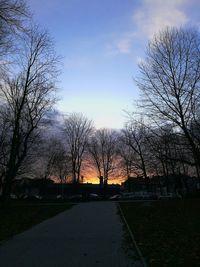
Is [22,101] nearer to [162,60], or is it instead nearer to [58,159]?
[162,60]

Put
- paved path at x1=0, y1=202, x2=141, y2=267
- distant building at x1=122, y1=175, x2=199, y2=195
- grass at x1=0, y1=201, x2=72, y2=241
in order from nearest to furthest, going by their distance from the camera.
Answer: paved path at x1=0, y1=202, x2=141, y2=267 → grass at x1=0, y1=201, x2=72, y2=241 → distant building at x1=122, y1=175, x2=199, y2=195

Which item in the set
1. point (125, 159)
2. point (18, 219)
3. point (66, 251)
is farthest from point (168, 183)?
point (66, 251)

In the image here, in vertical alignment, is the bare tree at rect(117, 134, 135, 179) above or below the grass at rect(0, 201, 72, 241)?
above

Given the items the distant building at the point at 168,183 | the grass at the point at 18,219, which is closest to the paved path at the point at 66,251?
the grass at the point at 18,219

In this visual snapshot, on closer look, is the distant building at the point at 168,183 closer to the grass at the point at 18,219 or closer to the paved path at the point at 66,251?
the grass at the point at 18,219

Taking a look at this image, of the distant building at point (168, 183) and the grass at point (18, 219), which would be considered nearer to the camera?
the grass at point (18, 219)

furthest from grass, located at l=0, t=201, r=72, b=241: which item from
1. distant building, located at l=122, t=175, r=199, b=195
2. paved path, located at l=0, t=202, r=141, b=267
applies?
distant building, located at l=122, t=175, r=199, b=195

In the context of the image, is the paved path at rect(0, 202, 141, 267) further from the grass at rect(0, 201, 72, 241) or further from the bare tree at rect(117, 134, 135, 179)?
the bare tree at rect(117, 134, 135, 179)

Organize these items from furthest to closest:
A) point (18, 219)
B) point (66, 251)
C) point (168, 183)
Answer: point (168, 183)
point (18, 219)
point (66, 251)

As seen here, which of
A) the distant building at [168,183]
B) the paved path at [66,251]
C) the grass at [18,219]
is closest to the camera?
the paved path at [66,251]

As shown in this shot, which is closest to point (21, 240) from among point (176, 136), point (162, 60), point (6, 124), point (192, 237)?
point (192, 237)

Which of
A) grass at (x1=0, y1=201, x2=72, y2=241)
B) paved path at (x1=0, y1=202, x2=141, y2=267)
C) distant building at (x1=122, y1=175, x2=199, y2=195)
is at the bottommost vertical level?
paved path at (x1=0, y1=202, x2=141, y2=267)

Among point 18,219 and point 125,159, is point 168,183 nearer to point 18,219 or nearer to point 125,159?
point 125,159

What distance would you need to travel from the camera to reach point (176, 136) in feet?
84.9
